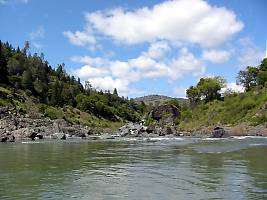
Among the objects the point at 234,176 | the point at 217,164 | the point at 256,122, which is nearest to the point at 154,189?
the point at 234,176

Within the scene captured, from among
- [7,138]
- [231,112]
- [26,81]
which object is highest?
Result: [26,81]

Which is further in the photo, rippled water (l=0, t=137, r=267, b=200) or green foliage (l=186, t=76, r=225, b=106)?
green foliage (l=186, t=76, r=225, b=106)

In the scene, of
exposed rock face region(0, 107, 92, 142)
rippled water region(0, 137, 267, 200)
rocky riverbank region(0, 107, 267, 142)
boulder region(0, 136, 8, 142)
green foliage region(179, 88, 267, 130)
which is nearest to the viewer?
rippled water region(0, 137, 267, 200)

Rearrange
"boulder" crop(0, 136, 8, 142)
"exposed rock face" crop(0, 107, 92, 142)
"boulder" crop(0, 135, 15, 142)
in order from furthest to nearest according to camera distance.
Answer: "exposed rock face" crop(0, 107, 92, 142) → "boulder" crop(0, 135, 15, 142) → "boulder" crop(0, 136, 8, 142)

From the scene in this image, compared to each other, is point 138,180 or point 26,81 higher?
point 26,81

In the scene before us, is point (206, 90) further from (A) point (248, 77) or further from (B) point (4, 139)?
(B) point (4, 139)

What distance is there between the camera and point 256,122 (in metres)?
117

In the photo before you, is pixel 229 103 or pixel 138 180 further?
pixel 229 103

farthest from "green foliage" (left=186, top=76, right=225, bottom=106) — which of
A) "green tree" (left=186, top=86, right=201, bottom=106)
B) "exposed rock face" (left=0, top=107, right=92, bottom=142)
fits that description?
"exposed rock face" (left=0, top=107, right=92, bottom=142)

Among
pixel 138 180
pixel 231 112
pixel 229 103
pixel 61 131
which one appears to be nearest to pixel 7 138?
pixel 61 131

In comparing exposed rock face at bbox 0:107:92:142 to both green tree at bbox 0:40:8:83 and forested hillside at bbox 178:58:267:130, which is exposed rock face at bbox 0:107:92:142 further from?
forested hillside at bbox 178:58:267:130

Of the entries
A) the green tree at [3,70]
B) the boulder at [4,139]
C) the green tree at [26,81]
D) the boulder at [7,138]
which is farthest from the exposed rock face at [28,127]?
the green tree at [26,81]

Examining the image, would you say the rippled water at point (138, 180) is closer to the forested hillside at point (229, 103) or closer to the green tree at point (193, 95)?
the forested hillside at point (229, 103)

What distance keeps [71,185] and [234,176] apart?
37.9 feet
